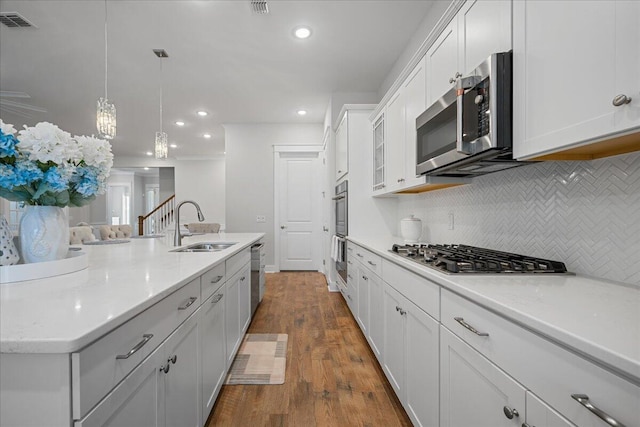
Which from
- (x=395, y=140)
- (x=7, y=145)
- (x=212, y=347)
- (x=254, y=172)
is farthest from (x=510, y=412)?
(x=254, y=172)

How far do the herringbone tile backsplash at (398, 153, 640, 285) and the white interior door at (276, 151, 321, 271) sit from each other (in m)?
3.95

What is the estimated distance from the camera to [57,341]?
589 millimetres

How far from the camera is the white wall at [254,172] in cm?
579

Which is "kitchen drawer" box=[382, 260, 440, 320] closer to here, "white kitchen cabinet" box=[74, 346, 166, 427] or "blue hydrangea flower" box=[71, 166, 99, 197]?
"white kitchen cabinet" box=[74, 346, 166, 427]

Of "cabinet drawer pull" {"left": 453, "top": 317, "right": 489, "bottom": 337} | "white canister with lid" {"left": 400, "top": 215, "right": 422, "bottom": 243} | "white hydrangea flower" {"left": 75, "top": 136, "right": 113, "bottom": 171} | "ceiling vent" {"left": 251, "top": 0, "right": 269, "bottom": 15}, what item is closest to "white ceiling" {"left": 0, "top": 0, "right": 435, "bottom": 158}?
"ceiling vent" {"left": 251, "top": 0, "right": 269, "bottom": 15}

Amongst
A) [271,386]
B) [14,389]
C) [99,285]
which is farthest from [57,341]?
[271,386]

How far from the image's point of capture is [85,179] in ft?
3.90

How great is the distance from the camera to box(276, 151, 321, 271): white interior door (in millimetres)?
5797

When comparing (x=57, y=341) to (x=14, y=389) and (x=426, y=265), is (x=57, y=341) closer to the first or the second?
(x=14, y=389)

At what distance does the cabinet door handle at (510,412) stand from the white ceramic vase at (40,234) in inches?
63.9

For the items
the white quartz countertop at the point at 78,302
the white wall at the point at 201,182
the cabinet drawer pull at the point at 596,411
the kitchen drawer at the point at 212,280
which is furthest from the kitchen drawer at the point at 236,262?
the white wall at the point at 201,182

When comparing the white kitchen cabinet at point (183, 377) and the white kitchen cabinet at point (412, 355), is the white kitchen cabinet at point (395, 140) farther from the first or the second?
the white kitchen cabinet at point (183, 377)

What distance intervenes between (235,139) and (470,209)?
4850mm

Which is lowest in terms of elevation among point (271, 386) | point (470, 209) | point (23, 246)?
point (271, 386)
